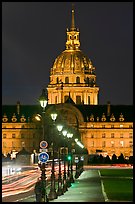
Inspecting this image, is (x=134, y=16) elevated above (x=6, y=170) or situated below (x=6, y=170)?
above

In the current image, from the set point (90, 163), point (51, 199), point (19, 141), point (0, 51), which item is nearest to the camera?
point (0, 51)

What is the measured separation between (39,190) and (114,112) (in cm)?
16546

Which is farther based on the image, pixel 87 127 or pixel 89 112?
pixel 89 112

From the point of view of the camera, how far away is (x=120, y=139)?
196000 millimetres

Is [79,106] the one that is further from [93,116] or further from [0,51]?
[0,51]

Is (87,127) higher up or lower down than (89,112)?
lower down

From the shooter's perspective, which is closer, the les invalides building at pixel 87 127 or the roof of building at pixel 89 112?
the les invalides building at pixel 87 127

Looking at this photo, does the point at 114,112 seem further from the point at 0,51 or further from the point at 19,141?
the point at 0,51

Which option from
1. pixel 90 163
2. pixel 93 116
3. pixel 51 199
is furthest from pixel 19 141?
pixel 51 199

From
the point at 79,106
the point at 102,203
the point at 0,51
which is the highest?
the point at 79,106

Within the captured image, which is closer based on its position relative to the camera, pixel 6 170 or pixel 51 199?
pixel 51 199

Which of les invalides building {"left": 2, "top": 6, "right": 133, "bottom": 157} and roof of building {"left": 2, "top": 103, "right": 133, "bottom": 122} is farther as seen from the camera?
roof of building {"left": 2, "top": 103, "right": 133, "bottom": 122}

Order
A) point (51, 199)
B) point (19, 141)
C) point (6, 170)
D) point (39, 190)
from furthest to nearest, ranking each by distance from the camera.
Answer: point (19, 141)
point (6, 170)
point (51, 199)
point (39, 190)

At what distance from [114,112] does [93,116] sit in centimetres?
671
